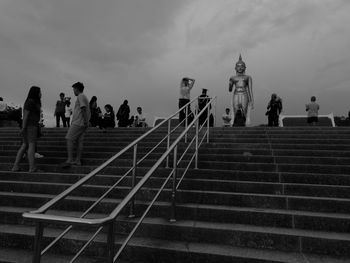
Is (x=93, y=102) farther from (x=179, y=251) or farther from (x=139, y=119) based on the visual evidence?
(x=179, y=251)

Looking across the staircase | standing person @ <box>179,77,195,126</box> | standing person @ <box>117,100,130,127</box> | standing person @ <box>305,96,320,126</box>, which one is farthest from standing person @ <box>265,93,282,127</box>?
the staircase

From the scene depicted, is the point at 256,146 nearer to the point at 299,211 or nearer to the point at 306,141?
the point at 306,141

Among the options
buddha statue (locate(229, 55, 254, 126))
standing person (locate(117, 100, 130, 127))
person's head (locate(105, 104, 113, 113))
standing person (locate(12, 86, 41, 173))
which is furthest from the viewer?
standing person (locate(117, 100, 130, 127))

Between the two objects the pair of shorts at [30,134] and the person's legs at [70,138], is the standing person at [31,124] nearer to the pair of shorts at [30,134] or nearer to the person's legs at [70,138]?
the pair of shorts at [30,134]

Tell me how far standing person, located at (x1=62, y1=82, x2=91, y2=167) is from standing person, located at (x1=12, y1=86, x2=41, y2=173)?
1.84ft

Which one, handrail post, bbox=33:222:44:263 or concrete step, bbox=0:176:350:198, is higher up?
concrete step, bbox=0:176:350:198

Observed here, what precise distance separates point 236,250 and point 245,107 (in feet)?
25.2

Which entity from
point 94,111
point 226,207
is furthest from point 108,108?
point 226,207

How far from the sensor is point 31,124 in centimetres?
578

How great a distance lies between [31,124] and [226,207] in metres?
3.61

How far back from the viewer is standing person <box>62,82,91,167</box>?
6023mm

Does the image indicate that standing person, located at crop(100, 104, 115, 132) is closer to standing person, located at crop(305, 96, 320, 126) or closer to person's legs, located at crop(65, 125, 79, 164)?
person's legs, located at crop(65, 125, 79, 164)

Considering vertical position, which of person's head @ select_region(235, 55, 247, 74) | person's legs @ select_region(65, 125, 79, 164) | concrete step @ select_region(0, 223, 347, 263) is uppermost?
person's head @ select_region(235, 55, 247, 74)

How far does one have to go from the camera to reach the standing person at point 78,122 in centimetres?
602
